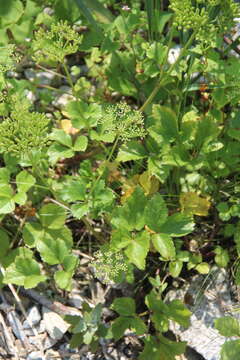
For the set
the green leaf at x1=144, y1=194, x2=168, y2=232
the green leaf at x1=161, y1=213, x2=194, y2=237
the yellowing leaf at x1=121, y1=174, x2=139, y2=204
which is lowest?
the green leaf at x1=161, y1=213, x2=194, y2=237

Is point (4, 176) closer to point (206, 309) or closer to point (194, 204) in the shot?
point (194, 204)

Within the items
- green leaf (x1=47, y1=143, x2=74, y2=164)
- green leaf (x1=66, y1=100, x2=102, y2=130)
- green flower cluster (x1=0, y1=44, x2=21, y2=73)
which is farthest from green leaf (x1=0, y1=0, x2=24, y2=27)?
green leaf (x1=47, y1=143, x2=74, y2=164)

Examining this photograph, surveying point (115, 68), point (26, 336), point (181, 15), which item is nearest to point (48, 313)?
point (26, 336)

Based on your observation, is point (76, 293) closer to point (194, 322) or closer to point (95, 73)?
point (194, 322)

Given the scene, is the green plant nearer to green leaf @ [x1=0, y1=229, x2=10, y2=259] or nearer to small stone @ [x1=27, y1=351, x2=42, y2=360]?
green leaf @ [x1=0, y1=229, x2=10, y2=259]

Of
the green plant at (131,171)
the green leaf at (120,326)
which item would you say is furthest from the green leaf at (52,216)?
the green leaf at (120,326)
